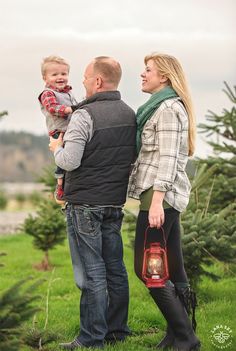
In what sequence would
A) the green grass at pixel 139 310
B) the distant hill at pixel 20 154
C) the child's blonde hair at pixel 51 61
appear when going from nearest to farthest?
the child's blonde hair at pixel 51 61
the green grass at pixel 139 310
the distant hill at pixel 20 154

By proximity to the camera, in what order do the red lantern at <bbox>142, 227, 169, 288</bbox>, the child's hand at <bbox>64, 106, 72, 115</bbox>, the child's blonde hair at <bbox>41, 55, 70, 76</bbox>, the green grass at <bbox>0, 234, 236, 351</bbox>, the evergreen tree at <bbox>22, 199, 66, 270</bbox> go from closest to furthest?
the red lantern at <bbox>142, 227, 169, 288</bbox>, the child's hand at <bbox>64, 106, 72, 115</bbox>, the child's blonde hair at <bbox>41, 55, 70, 76</bbox>, the green grass at <bbox>0, 234, 236, 351</bbox>, the evergreen tree at <bbox>22, 199, 66, 270</bbox>

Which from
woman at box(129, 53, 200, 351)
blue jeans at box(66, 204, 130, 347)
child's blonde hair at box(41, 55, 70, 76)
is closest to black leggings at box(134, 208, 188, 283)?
woman at box(129, 53, 200, 351)

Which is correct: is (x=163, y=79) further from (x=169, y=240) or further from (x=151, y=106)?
(x=169, y=240)

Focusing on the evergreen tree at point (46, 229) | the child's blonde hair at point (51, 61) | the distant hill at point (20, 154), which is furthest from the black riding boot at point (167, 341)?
the distant hill at point (20, 154)

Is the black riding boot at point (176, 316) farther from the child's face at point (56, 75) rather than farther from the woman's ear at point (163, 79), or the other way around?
the child's face at point (56, 75)

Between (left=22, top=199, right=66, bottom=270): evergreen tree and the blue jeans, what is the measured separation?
6.56m

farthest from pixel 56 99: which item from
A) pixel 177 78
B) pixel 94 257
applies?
pixel 94 257

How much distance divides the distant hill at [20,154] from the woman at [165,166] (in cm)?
7150

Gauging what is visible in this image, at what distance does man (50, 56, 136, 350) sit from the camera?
5.22 m

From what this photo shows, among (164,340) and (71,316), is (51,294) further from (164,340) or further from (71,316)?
(164,340)

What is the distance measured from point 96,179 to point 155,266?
2.49 ft

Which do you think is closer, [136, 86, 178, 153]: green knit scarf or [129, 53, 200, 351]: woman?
[129, 53, 200, 351]: woman

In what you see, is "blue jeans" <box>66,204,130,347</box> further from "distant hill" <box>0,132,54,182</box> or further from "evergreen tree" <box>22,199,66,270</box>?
"distant hill" <box>0,132,54,182</box>

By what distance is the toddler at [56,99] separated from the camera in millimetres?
5508
